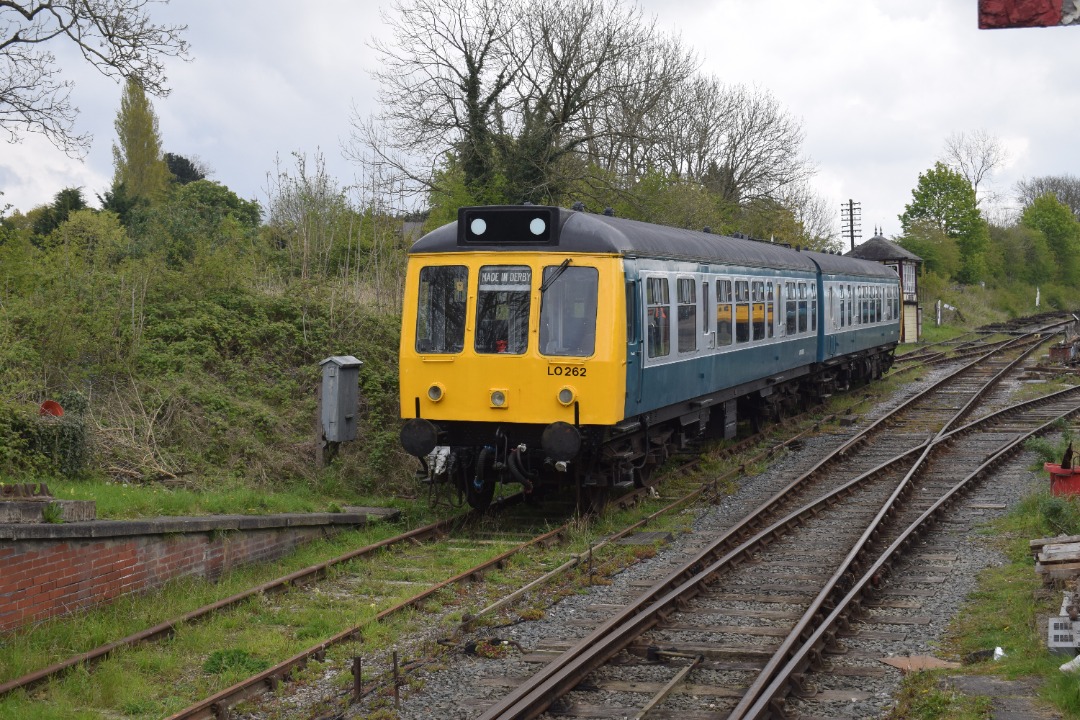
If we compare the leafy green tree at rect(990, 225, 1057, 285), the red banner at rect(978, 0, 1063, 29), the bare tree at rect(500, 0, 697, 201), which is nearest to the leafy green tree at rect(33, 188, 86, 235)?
the bare tree at rect(500, 0, 697, 201)

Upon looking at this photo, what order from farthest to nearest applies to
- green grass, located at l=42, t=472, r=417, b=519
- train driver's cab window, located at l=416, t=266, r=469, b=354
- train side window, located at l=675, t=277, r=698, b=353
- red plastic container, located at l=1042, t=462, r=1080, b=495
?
1. train side window, located at l=675, t=277, r=698, b=353
2. red plastic container, located at l=1042, t=462, r=1080, b=495
3. train driver's cab window, located at l=416, t=266, r=469, b=354
4. green grass, located at l=42, t=472, r=417, b=519

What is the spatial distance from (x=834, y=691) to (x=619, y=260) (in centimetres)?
521

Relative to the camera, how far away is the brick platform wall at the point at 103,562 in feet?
24.2

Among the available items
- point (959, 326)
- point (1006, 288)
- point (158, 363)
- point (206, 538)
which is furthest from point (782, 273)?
point (1006, 288)

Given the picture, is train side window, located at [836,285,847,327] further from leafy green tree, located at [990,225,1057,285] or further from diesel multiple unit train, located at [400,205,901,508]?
leafy green tree, located at [990,225,1057,285]

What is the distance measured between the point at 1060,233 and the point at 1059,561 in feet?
274

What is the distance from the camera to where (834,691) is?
22.4 feet

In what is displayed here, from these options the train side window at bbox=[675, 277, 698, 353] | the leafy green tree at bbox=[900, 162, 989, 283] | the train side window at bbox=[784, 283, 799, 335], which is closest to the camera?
the train side window at bbox=[675, 277, 698, 353]

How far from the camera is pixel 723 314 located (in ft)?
48.0

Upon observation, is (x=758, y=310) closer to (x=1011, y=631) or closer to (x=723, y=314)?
(x=723, y=314)

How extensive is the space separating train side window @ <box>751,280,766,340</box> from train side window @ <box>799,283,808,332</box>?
8.88ft

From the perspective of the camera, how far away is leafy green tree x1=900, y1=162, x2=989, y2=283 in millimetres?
69562

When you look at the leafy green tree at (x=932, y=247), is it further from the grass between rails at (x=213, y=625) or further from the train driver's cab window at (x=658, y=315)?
the grass between rails at (x=213, y=625)

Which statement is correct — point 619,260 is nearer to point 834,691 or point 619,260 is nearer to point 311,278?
point 834,691
